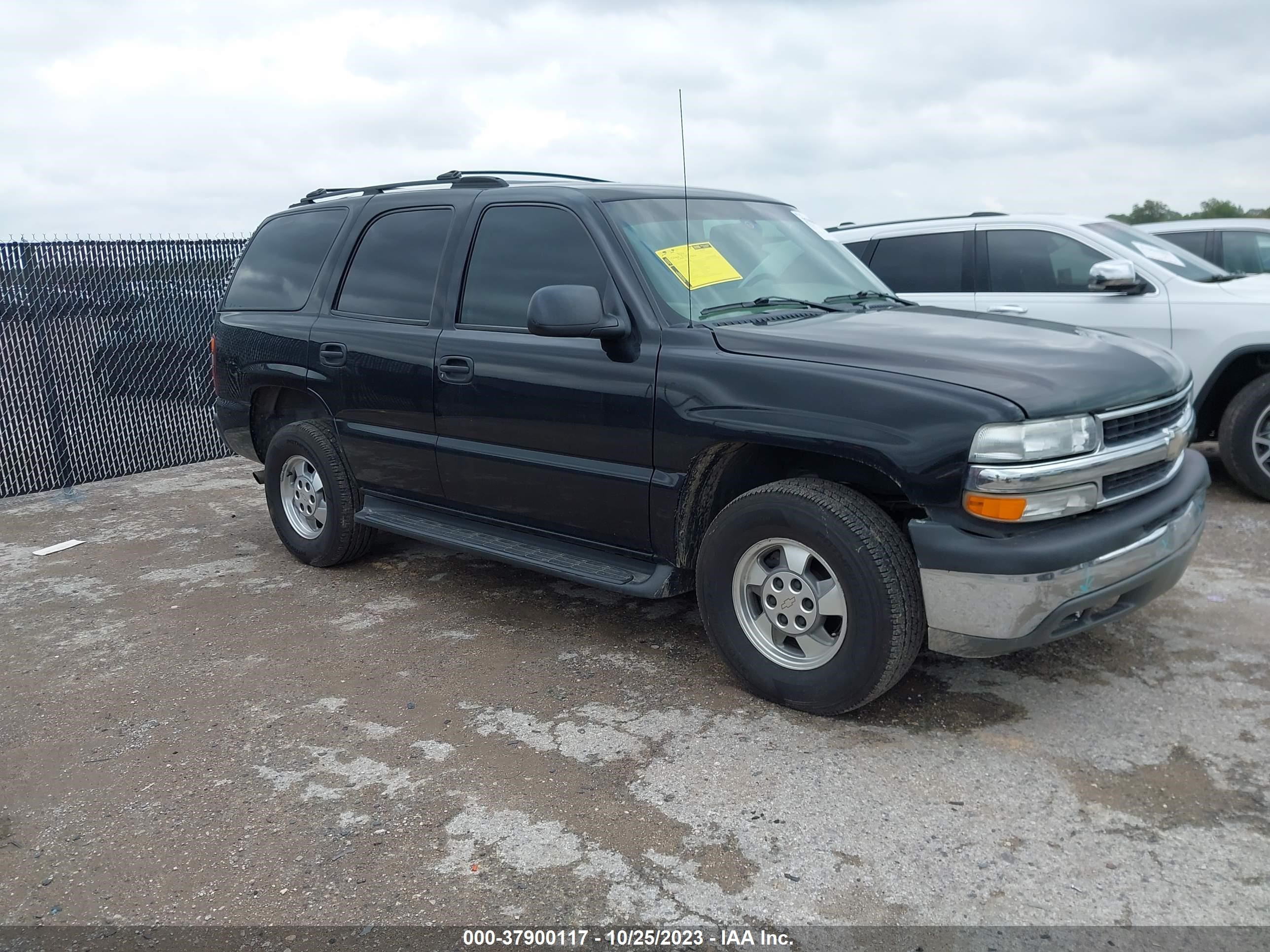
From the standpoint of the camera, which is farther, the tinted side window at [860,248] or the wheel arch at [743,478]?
the tinted side window at [860,248]

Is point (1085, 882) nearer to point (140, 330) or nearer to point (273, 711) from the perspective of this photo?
point (273, 711)

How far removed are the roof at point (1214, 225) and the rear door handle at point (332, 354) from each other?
7624 mm

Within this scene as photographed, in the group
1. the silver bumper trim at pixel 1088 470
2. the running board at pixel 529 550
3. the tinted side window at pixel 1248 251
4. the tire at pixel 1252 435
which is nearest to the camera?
the silver bumper trim at pixel 1088 470

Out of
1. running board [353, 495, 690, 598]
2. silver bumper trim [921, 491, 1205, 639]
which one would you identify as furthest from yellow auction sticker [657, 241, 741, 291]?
silver bumper trim [921, 491, 1205, 639]

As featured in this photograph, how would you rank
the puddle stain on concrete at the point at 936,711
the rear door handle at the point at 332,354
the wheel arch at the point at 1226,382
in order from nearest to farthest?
the puddle stain on concrete at the point at 936,711
the rear door handle at the point at 332,354
the wheel arch at the point at 1226,382

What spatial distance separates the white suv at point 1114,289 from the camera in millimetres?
6344

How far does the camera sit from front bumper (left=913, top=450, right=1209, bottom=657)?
3170mm

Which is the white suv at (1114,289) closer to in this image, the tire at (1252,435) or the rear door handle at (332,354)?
the tire at (1252,435)

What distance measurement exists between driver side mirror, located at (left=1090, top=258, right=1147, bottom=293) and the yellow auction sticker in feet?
10.7

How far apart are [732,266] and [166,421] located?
23.6 ft

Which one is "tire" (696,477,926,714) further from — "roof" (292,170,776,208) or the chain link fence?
the chain link fence

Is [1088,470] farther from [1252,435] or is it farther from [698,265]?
[1252,435]

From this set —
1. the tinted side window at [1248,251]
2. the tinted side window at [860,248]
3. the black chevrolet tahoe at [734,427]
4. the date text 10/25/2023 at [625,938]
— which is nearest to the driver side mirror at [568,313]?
the black chevrolet tahoe at [734,427]

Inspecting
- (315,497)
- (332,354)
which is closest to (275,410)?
(315,497)
